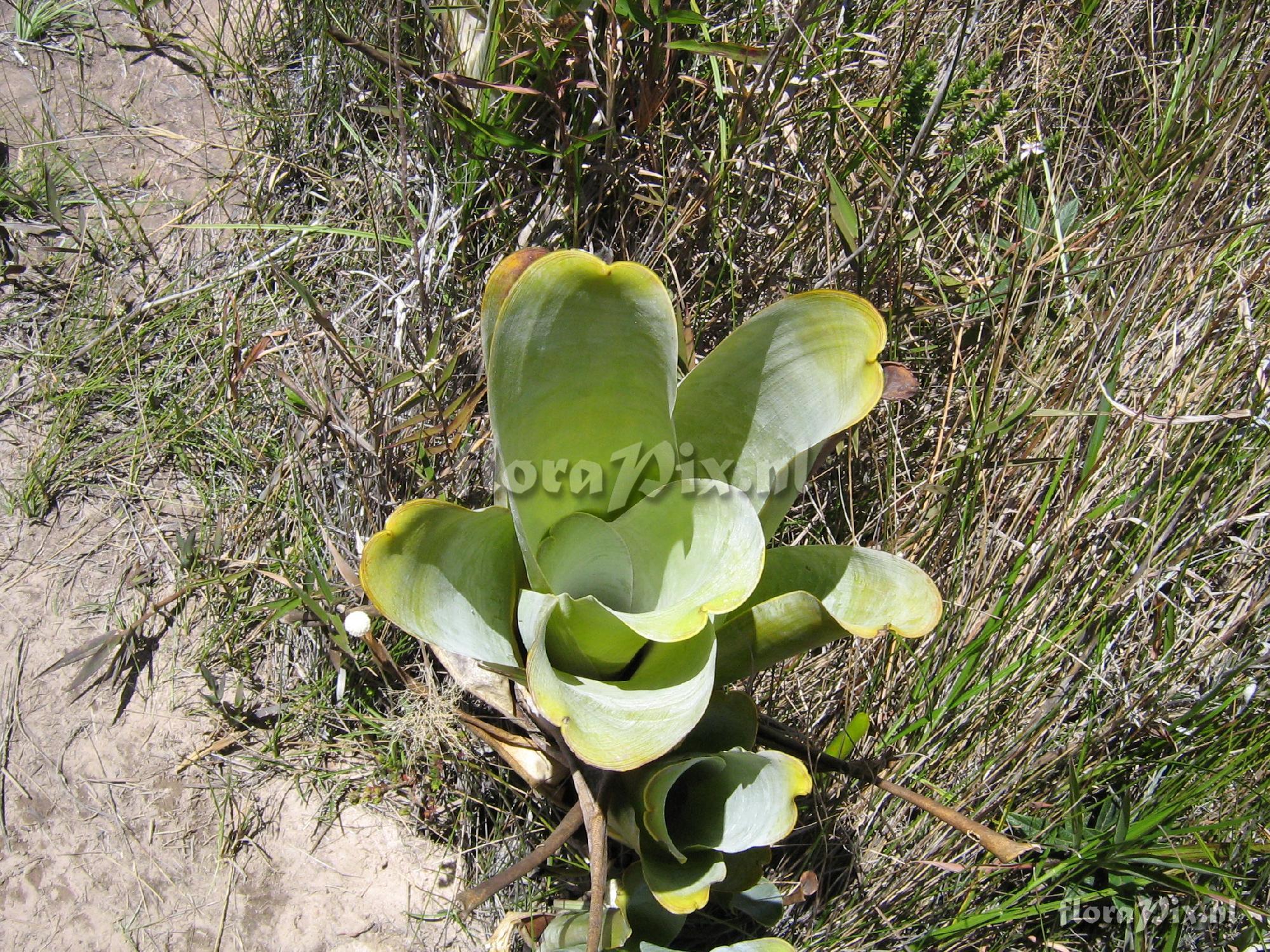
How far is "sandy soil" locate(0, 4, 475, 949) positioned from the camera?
60.1 inches

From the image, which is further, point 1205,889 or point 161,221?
point 161,221

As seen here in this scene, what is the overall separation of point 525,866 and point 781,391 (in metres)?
0.72

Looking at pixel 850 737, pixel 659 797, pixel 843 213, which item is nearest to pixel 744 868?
pixel 659 797

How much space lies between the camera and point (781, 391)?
3.62 ft

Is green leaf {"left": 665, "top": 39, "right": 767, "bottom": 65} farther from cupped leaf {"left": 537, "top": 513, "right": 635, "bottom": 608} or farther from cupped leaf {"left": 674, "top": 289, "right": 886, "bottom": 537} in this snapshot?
cupped leaf {"left": 537, "top": 513, "right": 635, "bottom": 608}

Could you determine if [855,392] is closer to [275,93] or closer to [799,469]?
[799,469]

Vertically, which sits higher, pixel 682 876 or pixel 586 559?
pixel 586 559

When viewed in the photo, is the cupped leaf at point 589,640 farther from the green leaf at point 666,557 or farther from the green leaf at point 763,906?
the green leaf at point 763,906

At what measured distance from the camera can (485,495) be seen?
5.48 ft

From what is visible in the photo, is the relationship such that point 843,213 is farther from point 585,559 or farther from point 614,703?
point 614,703

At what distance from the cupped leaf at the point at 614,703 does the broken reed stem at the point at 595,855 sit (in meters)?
0.18

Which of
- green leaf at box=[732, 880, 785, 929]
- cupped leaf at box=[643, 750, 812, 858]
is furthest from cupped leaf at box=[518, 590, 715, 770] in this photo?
green leaf at box=[732, 880, 785, 929]

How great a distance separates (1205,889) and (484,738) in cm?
119

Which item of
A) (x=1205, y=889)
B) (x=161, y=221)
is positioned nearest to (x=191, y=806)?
(x=161, y=221)
